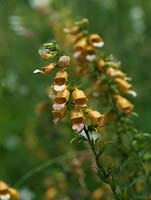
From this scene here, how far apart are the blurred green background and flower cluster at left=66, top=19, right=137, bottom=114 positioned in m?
0.80

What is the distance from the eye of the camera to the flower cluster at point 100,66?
133 inches

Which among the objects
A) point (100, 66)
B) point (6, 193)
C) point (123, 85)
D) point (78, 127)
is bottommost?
point (6, 193)

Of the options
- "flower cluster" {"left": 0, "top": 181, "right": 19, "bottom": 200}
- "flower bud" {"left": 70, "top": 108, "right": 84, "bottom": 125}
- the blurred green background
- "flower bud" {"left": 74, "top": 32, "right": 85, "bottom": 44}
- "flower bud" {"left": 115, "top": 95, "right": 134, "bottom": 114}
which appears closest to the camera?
"flower bud" {"left": 70, "top": 108, "right": 84, "bottom": 125}

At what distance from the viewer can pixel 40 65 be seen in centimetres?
643

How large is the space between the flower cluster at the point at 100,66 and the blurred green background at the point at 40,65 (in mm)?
800

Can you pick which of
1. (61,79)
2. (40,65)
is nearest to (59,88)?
(61,79)

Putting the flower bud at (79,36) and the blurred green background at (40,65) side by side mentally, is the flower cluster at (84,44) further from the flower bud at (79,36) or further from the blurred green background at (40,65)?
the blurred green background at (40,65)

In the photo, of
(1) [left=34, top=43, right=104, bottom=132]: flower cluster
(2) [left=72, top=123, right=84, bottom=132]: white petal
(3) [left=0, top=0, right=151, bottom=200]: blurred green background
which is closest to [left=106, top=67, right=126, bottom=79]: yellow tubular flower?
(1) [left=34, top=43, right=104, bottom=132]: flower cluster

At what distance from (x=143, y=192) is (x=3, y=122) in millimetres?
2481

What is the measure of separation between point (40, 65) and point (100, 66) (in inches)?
120

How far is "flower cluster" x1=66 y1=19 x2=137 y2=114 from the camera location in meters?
3.39

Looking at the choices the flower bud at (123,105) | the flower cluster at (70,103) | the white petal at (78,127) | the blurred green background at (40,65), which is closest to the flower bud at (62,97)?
the flower cluster at (70,103)

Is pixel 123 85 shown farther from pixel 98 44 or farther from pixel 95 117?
pixel 95 117

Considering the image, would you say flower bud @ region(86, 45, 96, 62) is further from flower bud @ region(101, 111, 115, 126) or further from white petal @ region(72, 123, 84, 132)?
white petal @ region(72, 123, 84, 132)
